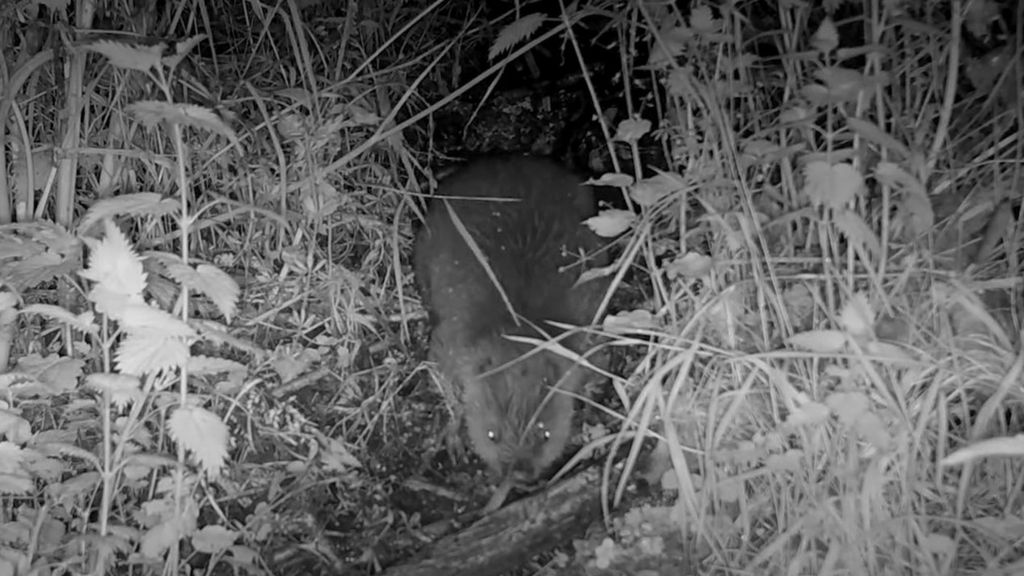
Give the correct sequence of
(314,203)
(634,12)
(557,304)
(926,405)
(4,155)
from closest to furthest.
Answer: (926,405) < (4,155) < (634,12) < (314,203) < (557,304)

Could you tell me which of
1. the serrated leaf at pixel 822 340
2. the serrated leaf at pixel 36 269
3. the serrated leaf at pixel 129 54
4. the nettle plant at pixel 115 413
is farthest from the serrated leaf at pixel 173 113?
the serrated leaf at pixel 822 340

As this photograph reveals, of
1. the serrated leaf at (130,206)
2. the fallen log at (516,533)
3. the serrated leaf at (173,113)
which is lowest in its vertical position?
the fallen log at (516,533)

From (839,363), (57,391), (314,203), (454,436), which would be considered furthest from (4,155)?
(839,363)

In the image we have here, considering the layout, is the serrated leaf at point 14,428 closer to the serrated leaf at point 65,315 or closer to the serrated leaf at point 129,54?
the serrated leaf at point 65,315

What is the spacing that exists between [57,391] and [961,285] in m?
2.23

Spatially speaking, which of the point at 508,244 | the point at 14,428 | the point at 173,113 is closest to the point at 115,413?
the point at 14,428

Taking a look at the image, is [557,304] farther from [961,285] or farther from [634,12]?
[961,285]

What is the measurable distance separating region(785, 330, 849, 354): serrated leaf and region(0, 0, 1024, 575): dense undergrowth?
22 mm

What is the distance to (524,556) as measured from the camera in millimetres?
2373

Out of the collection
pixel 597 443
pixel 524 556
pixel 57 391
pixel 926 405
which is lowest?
pixel 524 556

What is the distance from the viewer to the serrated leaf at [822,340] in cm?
214

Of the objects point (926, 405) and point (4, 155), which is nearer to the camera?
point (926, 405)

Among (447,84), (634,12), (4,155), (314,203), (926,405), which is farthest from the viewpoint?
(447,84)

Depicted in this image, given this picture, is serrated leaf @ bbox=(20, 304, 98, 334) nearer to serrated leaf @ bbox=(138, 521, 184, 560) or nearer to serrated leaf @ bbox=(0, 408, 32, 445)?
serrated leaf @ bbox=(0, 408, 32, 445)
